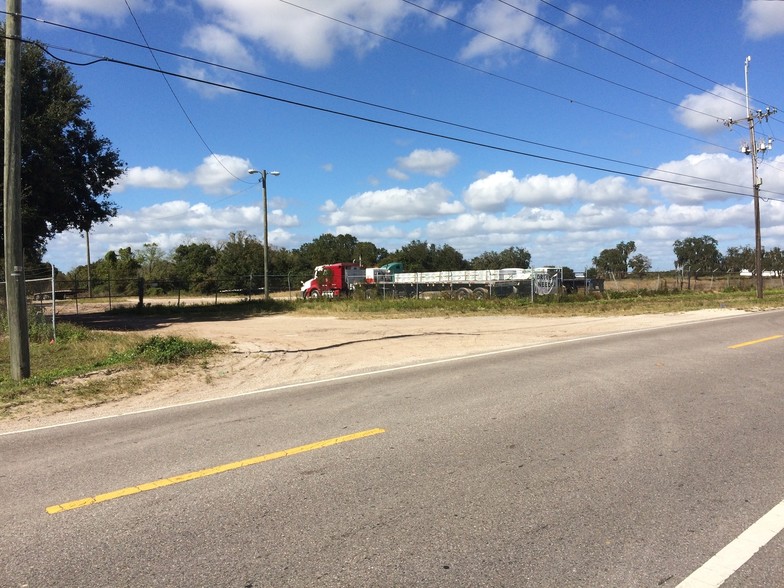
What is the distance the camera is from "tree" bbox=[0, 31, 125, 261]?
2017cm

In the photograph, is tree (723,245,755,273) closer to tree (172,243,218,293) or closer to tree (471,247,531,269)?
tree (471,247,531,269)

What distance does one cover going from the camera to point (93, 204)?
23.9 meters

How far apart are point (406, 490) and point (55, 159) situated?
22.2m

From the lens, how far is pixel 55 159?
21.3 metres

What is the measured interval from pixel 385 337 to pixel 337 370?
230 inches

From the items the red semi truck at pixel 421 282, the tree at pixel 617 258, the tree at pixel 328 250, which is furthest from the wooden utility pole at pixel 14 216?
→ the tree at pixel 617 258

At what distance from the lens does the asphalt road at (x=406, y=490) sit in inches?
135

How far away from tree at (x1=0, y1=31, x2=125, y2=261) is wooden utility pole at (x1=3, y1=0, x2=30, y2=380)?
1067 centimetres

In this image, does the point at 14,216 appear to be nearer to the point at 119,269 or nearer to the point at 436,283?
the point at 436,283

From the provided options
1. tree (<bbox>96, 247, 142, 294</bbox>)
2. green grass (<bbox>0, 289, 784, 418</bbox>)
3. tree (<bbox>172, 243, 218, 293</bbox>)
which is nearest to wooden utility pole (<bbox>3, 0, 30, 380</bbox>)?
green grass (<bbox>0, 289, 784, 418</bbox>)

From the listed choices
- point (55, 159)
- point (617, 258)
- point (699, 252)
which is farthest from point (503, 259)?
point (55, 159)

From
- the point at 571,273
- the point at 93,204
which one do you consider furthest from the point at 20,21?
the point at 571,273

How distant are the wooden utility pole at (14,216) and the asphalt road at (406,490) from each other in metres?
4.07

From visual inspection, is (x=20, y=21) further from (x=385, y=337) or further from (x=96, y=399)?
(x=385, y=337)
